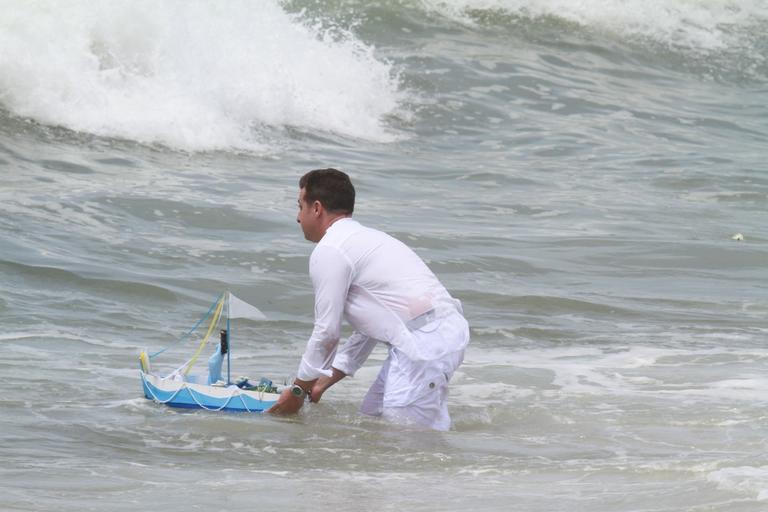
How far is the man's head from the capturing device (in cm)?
605

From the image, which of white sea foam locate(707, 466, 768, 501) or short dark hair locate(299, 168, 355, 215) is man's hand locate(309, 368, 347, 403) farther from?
white sea foam locate(707, 466, 768, 501)

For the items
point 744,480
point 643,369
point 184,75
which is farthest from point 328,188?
point 184,75

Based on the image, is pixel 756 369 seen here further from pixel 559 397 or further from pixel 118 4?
pixel 118 4

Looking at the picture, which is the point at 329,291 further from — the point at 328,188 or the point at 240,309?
the point at 240,309

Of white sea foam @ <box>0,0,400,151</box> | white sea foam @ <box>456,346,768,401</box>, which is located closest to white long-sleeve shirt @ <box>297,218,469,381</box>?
white sea foam @ <box>456,346,768,401</box>

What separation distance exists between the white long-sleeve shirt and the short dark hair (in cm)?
8

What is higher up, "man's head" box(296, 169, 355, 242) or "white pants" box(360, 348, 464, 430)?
"man's head" box(296, 169, 355, 242)

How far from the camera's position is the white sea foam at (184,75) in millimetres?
15062

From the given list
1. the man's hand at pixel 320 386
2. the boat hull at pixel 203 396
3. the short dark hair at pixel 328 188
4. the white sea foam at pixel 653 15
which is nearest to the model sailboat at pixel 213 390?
the boat hull at pixel 203 396

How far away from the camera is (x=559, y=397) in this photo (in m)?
7.35

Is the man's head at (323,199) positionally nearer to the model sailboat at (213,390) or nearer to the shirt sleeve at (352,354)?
the shirt sleeve at (352,354)

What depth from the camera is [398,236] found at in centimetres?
1152

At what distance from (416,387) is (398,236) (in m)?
5.44

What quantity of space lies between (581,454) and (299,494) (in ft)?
4.65
